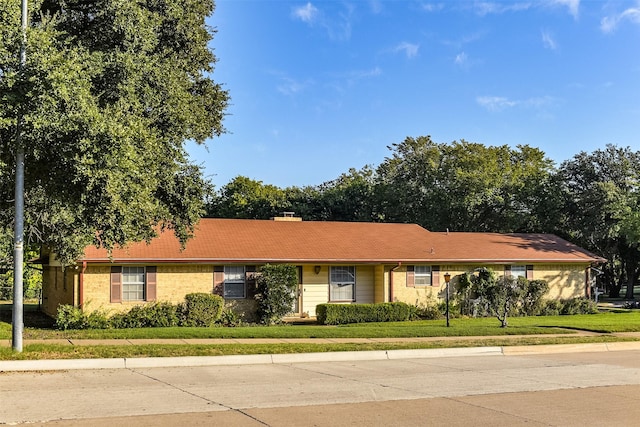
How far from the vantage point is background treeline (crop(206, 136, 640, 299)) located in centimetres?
4394

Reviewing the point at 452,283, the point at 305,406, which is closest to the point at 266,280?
the point at 452,283

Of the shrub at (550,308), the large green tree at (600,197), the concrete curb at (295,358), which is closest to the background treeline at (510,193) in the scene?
the large green tree at (600,197)

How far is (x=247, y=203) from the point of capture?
187ft

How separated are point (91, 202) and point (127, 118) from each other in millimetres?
2098

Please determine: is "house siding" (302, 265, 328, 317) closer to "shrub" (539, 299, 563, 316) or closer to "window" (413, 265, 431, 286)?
"window" (413, 265, 431, 286)

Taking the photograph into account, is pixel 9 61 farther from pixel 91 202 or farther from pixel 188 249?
pixel 188 249

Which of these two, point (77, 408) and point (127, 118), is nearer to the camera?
point (77, 408)

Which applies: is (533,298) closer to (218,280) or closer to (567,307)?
(567,307)

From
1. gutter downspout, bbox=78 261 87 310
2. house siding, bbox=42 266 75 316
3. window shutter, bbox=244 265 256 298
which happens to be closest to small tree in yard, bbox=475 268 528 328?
window shutter, bbox=244 265 256 298

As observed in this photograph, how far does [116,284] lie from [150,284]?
3.87 ft

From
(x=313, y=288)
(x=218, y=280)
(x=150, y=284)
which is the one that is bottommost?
(x=313, y=288)

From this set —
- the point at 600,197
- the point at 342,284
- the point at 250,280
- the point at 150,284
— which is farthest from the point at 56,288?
the point at 600,197

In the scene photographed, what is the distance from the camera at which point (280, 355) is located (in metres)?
15.0

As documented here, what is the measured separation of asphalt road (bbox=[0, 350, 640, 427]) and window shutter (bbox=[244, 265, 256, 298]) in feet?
37.3
